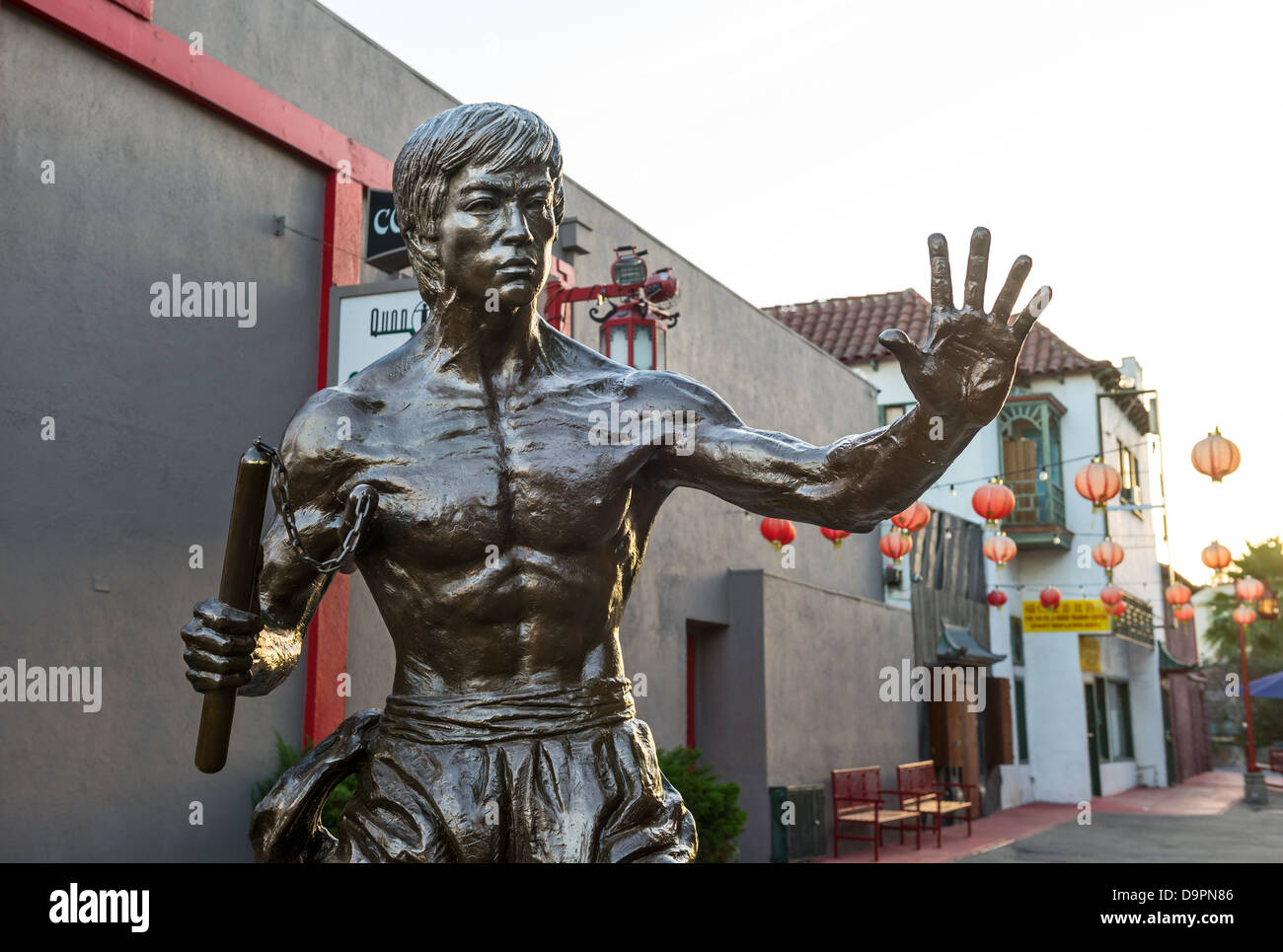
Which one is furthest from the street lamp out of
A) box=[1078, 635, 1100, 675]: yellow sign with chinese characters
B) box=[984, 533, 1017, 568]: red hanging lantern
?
box=[984, 533, 1017, 568]: red hanging lantern

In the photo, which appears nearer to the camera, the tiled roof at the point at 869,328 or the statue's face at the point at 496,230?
the statue's face at the point at 496,230

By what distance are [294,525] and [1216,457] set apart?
1395cm

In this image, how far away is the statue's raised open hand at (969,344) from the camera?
6.20 feet

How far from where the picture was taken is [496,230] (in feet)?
7.10

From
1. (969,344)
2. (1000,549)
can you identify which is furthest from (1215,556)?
(969,344)

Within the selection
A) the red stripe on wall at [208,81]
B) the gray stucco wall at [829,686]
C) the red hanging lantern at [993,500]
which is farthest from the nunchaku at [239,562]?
the red hanging lantern at [993,500]

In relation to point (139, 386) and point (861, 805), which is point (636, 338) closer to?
point (139, 386)

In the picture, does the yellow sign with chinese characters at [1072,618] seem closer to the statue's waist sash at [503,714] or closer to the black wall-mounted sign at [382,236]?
the black wall-mounted sign at [382,236]

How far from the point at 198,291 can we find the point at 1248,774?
81.4 ft

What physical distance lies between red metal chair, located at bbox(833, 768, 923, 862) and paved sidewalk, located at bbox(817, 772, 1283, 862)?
27 cm

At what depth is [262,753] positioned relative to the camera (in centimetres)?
801

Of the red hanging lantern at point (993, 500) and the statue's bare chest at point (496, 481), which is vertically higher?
the red hanging lantern at point (993, 500)

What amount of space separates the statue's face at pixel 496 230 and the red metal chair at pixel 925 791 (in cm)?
1442
